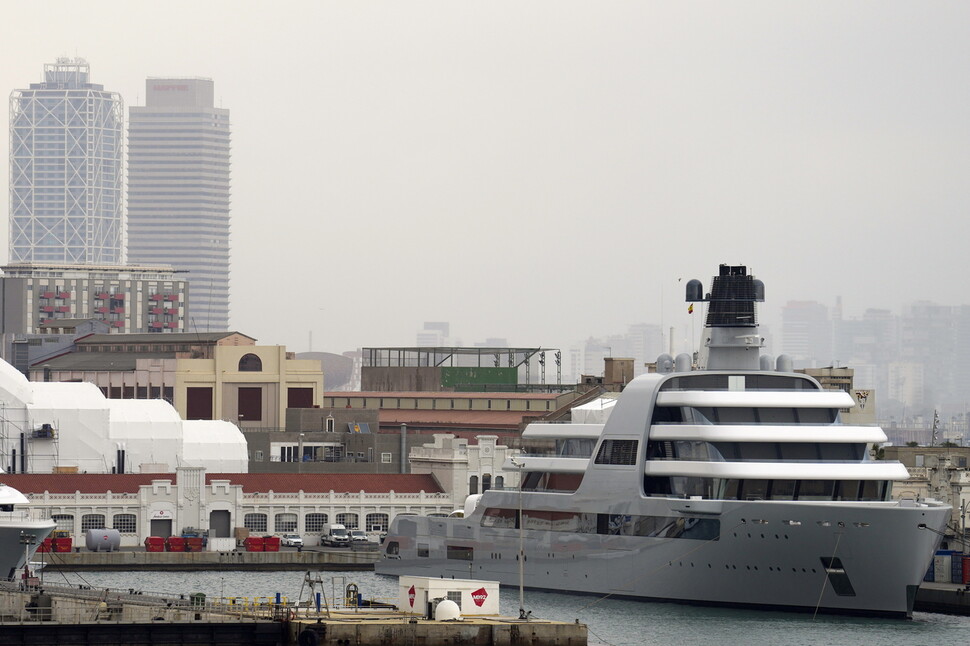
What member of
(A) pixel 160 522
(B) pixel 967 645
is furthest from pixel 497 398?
(B) pixel 967 645

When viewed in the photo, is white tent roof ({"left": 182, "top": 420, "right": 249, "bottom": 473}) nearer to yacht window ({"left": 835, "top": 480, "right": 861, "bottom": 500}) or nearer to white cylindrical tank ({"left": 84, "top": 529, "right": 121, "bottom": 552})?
white cylindrical tank ({"left": 84, "top": 529, "right": 121, "bottom": 552})

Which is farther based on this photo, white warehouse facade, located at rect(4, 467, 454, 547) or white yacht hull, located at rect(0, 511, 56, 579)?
white warehouse facade, located at rect(4, 467, 454, 547)

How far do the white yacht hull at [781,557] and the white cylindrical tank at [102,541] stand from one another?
104 ft

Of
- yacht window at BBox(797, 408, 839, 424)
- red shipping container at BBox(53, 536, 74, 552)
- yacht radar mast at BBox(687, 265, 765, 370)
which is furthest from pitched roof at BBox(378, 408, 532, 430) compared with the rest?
yacht window at BBox(797, 408, 839, 424)

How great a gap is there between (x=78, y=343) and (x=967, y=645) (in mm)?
110549

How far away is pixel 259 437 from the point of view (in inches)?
5103

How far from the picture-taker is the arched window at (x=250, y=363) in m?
145

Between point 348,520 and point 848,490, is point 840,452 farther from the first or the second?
point 348,520

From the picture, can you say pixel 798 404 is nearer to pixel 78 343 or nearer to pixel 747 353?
pixel 747 353

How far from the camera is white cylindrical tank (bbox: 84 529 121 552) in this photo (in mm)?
101438

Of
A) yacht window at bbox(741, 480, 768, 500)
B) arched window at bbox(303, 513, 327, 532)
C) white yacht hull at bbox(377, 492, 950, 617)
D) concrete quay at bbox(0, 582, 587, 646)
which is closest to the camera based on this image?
concrete quay at bbox(0, 582, 587, 646)

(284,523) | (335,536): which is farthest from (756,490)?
(284,523)

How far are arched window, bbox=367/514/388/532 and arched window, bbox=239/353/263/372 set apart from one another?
3651 cm

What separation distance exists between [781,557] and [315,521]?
142ft
